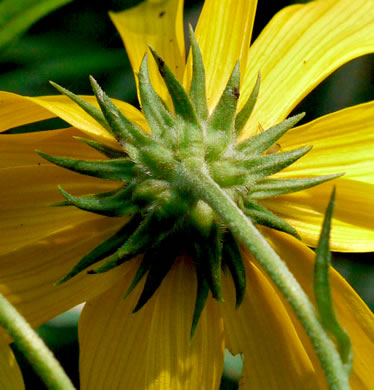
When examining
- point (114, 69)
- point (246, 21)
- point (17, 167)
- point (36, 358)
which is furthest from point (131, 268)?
point (114, 69)

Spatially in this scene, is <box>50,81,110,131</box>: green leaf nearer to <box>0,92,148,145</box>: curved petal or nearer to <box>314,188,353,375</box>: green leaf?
<box>0,92,148,145</box>: curved petal

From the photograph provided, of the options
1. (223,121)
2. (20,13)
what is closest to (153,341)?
(223,121)

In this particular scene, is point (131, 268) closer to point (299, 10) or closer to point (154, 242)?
point (154, 242)

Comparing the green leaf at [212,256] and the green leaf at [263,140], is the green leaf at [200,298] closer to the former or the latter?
the green leaf at [212,256]

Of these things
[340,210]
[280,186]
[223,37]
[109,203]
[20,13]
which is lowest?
[340,210]

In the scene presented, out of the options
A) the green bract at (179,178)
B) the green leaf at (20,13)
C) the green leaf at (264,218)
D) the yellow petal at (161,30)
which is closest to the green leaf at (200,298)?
the green bract at (179,178)

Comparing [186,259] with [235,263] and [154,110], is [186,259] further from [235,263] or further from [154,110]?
[154,110]

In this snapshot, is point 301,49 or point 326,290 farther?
point 301,49
